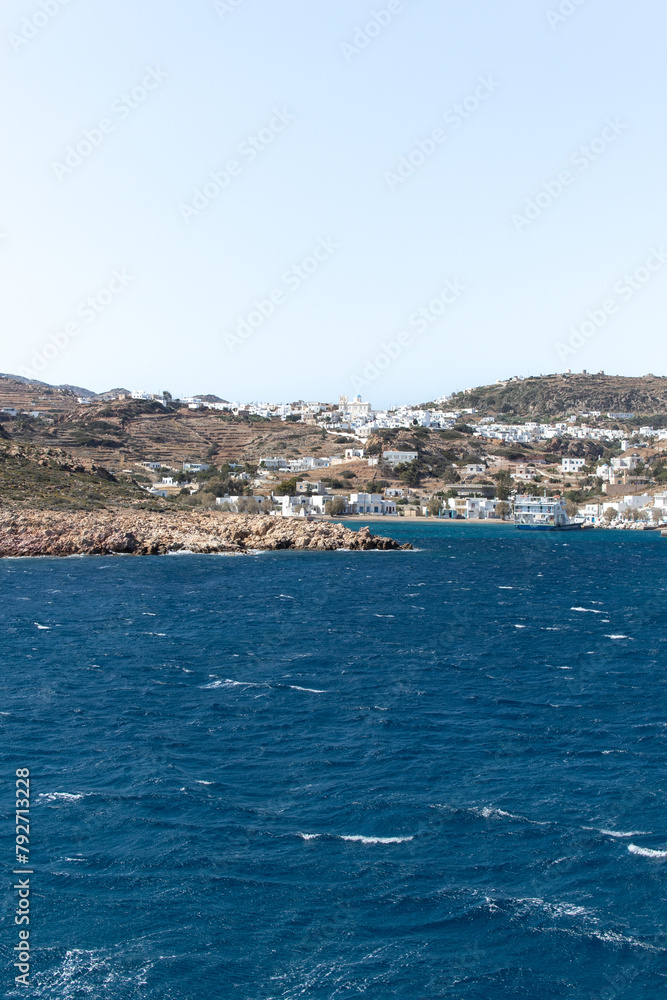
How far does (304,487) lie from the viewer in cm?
15500

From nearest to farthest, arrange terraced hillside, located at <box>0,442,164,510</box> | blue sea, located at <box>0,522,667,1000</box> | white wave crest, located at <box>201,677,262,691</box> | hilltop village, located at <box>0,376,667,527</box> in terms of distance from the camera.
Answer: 1. blue sea, located at <box>0,522,667,1000</box>
2. white wave crest, located at <box>201,677,262,691</box>
3. terraced hillside, located at <box>0,442,164,510</box>
4. hilltop village, located at <box>0,376,667,527</box>

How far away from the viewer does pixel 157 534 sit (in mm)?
81938

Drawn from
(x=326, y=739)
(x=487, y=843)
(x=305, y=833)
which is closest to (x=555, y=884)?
(x=487, y=843)

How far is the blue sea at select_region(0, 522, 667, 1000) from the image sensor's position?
15.3 m

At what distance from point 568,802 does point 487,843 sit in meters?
3.29

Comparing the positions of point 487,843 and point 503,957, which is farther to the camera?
point 487,843

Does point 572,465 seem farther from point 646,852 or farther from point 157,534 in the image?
point 646,852

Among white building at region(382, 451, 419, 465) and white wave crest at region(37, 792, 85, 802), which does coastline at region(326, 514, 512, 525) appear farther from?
white wave crest at region(37, 792, 85, 802)

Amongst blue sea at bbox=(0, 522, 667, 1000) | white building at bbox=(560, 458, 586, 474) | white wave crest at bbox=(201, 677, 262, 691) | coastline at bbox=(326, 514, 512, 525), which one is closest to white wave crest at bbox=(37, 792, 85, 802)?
blue sea at bbox=(0, 522, 667, 1000)

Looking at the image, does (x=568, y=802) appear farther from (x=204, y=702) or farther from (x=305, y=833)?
(x=204, y=702)

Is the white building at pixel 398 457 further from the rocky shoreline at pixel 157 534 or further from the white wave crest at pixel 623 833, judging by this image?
the white wave crest at pixel 623 833

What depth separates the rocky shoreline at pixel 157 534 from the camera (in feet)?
253

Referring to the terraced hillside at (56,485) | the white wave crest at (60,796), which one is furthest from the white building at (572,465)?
the white wave crest at (60,796)

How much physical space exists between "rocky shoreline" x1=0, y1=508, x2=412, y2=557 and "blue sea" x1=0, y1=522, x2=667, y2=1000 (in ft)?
110
